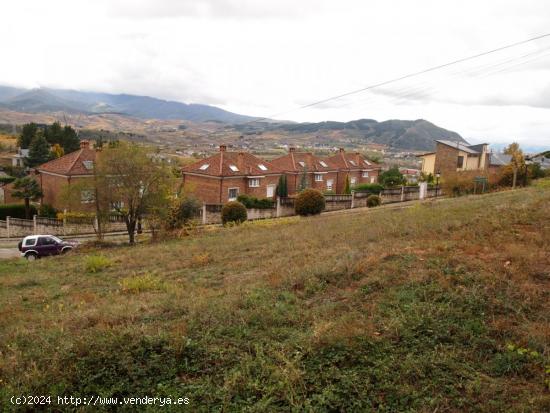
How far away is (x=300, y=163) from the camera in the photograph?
46531 millimetres

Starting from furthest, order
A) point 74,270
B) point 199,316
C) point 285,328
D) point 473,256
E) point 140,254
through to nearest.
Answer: point 140,254 < point 74,270 < point 473,256 < point 199,316 < point 285,328

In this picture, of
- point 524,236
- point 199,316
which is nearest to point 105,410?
point 199,316

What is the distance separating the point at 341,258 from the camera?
1052cm

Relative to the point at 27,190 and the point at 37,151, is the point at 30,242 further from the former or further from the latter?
the point at 37,151

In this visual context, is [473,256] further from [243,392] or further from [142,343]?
[142,343]

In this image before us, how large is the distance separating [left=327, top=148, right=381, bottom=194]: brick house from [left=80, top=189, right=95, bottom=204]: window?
3213cm

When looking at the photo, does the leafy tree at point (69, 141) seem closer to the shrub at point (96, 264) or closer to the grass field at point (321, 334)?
the shrub at point (96, 264)

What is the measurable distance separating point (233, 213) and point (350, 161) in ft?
87.3

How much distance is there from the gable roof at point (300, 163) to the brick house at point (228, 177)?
3.95 metres

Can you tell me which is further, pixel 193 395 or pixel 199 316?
pixel 199 316

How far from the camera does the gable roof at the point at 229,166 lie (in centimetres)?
3808

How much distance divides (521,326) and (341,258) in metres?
4.88

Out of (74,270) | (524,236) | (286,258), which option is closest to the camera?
(524,236)

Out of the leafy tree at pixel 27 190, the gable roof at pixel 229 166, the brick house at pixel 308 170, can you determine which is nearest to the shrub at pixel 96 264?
the leafy tree at pixel 27 190
